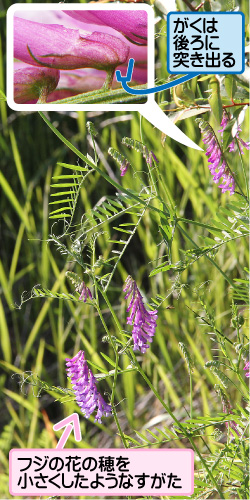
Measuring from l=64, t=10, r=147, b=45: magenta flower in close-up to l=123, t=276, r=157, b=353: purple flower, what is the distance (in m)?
0.21

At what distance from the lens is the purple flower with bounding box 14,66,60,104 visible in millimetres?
496

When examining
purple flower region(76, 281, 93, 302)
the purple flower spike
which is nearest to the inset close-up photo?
the purple flower spike

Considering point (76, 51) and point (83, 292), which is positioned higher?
point (76, 51)

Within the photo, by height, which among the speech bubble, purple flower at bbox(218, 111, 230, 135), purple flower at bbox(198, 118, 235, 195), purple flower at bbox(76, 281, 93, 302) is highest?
Answer: the speech bubble

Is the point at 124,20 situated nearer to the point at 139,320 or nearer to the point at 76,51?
the point at 76,51

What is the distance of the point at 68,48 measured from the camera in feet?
1.62

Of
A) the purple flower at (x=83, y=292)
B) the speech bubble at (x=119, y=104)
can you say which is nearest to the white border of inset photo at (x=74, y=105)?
the speech bubble at (x=119, y=104)

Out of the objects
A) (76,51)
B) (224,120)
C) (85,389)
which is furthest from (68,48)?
(85,389)

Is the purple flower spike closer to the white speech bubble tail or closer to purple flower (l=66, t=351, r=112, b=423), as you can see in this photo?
the white speech bubble tail

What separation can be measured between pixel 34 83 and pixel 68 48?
40 millimetres

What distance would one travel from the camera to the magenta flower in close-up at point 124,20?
1.59 feet

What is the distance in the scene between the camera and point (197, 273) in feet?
2.87

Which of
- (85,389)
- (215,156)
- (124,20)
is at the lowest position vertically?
(85,389)

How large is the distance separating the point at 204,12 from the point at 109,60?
0.28 ft
